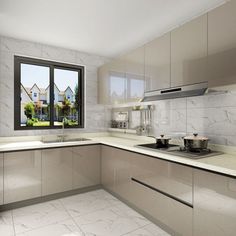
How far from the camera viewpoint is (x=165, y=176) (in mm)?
1781

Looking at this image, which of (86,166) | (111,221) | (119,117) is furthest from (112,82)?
(111,221)

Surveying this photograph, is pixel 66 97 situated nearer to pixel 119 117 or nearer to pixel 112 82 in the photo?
pixel 112 82

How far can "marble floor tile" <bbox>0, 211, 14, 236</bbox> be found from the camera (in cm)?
186

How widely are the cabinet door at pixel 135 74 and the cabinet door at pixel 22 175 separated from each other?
1.51 m

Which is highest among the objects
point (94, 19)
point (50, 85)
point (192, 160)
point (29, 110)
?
point (94, 19)

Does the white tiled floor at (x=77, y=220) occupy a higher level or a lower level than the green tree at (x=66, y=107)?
lower

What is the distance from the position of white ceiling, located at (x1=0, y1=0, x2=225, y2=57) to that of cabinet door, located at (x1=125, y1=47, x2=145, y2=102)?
0.30 meters

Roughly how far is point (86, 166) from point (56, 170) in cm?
44

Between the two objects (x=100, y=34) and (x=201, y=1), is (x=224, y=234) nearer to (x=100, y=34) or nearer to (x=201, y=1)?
(x=201, y=1)

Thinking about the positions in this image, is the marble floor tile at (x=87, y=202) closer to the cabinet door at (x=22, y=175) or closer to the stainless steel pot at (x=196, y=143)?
the cabinet door at (x=22, y=175)

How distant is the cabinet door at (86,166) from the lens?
8.91ft

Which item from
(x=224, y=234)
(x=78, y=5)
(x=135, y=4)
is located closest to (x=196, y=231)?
(x=224, y=234)

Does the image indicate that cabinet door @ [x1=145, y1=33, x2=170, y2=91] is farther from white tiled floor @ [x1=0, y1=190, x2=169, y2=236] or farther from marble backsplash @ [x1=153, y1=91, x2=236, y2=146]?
white tiled floor @ [x1=0, y1=190, x2=169, y2=236]

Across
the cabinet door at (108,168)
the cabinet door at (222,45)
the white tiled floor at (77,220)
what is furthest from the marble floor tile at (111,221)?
the cabinet door at (222,45)
